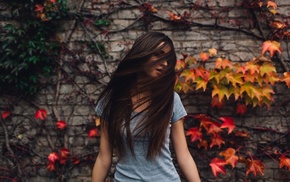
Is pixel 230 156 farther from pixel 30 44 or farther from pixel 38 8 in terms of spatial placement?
pixel 38 8

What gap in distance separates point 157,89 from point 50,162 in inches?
78.2

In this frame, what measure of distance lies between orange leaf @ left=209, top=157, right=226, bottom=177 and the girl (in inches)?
49.7

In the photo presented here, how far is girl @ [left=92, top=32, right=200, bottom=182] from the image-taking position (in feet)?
5.49

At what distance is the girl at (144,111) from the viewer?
5.49 ft

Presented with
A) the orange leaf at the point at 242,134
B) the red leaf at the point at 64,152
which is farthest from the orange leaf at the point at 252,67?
the red leaf at the point at 64,152

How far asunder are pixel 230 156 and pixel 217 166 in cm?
16

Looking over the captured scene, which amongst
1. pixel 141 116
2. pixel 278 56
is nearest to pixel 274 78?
pixel 278 56

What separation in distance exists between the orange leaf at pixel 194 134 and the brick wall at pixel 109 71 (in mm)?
202

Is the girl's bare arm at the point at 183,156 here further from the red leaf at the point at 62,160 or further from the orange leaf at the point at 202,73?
the red leaf at the point at 62,160

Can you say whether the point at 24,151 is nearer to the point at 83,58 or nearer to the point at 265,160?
the point at 83,58

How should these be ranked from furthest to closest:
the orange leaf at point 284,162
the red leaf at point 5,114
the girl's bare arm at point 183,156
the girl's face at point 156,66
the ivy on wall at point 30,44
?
the red leaf at point 5,114 < the ivy on wall at point 30,44 < the orange leaf at point 284,162 < the girl's bare arm at point 183,156 < the girl's face at point 156,66

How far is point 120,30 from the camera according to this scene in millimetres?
3236

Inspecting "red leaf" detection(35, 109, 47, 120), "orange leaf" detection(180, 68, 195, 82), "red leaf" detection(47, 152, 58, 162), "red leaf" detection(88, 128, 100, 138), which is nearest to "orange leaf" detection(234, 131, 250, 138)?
"orange leaf" detection(180, 68, 195, 82)

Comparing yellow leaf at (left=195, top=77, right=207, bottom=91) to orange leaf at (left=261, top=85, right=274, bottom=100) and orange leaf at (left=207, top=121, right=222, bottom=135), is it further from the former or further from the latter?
orange leaf at (left=261, top=85, right=274, bottom=100)
